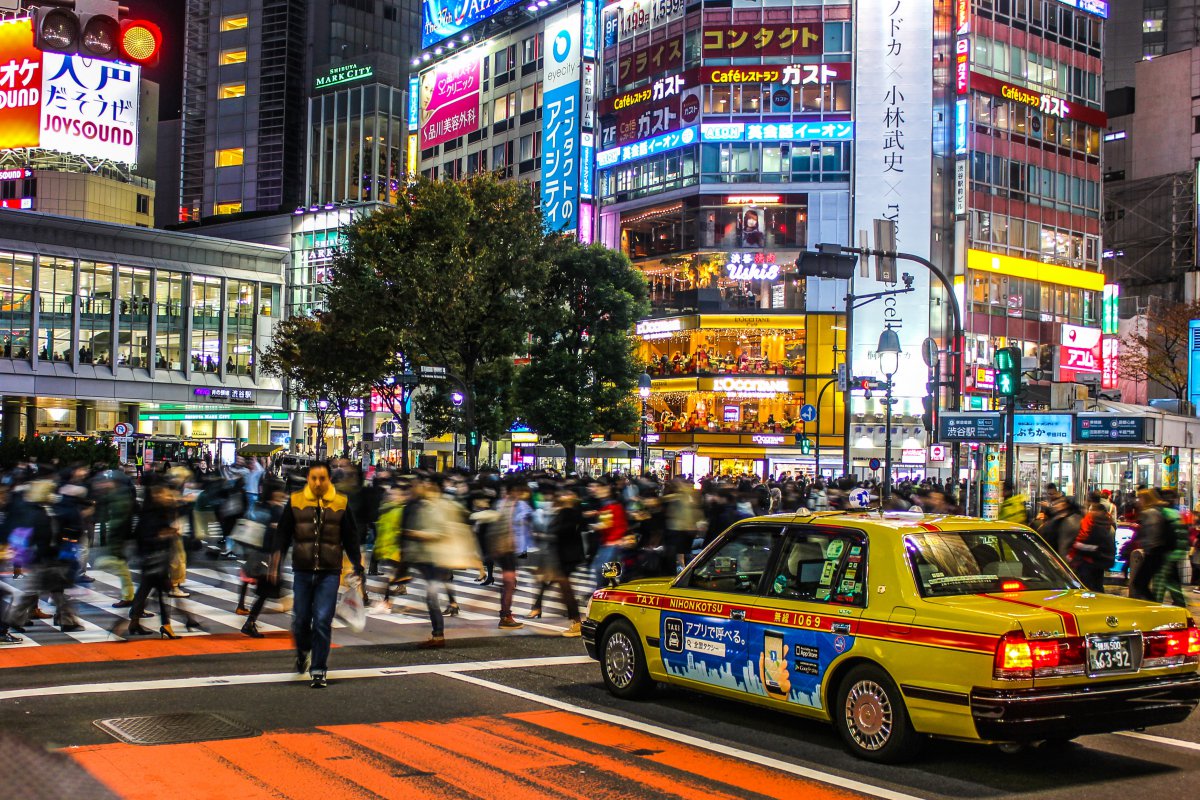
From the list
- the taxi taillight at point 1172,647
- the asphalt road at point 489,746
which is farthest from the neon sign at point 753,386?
the taxi taillight at point 1172,647

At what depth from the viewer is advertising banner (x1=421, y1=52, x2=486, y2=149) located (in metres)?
80.4

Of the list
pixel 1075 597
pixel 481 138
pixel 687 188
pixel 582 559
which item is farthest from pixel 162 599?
pixel 481 138

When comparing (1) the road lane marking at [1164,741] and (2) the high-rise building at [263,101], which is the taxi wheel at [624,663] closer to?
(1) the road lane marking at [1164,741]

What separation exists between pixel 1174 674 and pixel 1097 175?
63423mm

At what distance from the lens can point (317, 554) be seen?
31.4 ft

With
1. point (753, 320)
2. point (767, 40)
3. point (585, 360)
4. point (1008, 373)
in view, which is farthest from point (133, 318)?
point (1008, 373)

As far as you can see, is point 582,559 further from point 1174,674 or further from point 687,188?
point 687,188

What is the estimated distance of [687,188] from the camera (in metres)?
59.6

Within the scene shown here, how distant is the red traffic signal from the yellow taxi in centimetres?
6717

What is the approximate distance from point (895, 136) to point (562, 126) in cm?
1991

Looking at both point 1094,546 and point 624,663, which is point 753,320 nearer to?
point 1094,546

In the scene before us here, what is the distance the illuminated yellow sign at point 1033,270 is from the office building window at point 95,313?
153 ft

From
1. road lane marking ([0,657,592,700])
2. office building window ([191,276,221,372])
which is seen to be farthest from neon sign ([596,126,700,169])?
road lane marking ([0,657,592,700])

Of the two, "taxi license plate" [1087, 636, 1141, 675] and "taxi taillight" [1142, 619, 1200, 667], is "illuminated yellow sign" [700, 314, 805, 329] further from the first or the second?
"taxi license plate" [1087, 636, 1141, 675]
